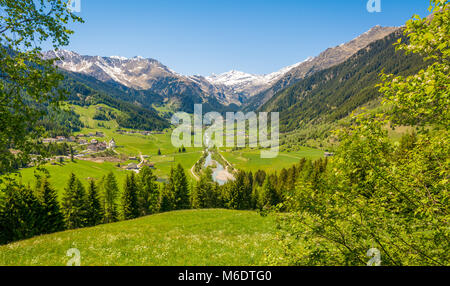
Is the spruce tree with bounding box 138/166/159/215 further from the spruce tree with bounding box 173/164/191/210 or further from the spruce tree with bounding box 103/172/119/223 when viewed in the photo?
the spruce tree with bounding box 103/172/119/223

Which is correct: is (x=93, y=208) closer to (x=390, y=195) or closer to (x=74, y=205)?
(x=74, y=205)

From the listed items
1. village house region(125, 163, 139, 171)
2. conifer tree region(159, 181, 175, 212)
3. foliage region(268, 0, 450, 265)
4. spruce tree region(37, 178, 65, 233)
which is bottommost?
village house region(125, 163, 139, 171)

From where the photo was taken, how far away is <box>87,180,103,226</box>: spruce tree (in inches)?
2233

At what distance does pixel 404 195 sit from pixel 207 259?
1297 centimetres

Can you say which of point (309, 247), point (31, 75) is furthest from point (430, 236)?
point (31, 75)

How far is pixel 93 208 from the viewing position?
188 ft

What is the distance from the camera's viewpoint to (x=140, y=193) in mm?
66500

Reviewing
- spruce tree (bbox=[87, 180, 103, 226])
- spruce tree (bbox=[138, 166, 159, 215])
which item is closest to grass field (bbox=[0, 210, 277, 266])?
spruce tree (bbox=[87, 180, 103, 226])

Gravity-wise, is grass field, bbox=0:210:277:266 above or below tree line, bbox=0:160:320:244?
above

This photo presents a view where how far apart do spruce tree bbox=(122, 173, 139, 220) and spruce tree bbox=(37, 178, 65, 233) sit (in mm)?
16015

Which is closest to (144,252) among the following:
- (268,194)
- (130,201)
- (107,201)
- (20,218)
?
(20,218)

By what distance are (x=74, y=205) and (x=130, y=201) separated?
45.7ft
